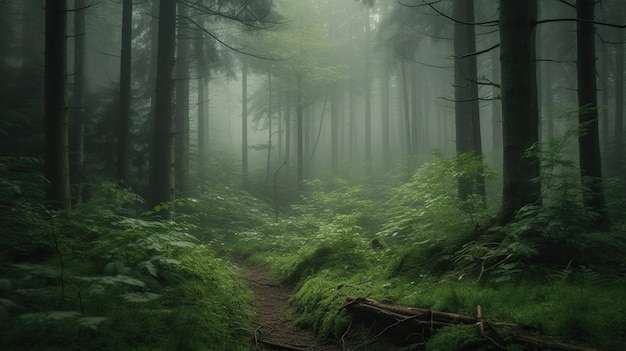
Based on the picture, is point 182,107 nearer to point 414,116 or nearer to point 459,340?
point 459,340

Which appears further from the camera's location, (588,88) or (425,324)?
(588,88)

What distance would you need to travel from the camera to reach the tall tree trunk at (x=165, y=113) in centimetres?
859

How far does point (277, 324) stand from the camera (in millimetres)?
5137

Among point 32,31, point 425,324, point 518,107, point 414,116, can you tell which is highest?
point 32,31

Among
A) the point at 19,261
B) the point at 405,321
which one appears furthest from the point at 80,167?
the point at 405,321

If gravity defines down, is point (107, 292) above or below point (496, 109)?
below

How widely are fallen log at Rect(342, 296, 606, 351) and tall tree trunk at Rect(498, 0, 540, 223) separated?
2.36m

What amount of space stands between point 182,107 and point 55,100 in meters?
9.46

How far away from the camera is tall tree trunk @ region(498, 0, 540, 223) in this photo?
5066 millimetres

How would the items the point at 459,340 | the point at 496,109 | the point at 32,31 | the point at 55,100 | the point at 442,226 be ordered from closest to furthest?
the point at 459,340, the point at 442,226, the point at 55,100, the point at 32,31, the point at 496,109

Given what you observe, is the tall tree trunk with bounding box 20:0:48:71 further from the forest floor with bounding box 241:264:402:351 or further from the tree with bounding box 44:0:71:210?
the forest floor with bounding box 241:264:402:351

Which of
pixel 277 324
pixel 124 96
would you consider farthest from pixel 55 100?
pixel 277 324

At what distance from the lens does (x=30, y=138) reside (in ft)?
32.0

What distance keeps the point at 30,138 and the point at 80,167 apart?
151 cm
